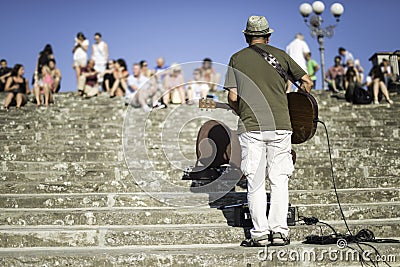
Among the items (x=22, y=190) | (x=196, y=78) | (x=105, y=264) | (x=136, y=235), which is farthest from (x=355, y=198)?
(x=196, y=78)

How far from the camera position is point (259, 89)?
4359mm

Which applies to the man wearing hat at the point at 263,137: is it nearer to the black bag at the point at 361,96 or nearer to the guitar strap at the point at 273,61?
the guitar strap at the point at 273,61

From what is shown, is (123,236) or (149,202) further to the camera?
(149,202)

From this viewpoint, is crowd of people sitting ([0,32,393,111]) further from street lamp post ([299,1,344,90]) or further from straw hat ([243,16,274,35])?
straw hat ([243,16,274,35])

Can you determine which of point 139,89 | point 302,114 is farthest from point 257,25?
point 139,89

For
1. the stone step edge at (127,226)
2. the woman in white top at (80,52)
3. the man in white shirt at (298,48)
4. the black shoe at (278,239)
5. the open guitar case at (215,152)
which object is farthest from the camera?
the woman in white top at (80,52)

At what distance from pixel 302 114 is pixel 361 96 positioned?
8.39 m

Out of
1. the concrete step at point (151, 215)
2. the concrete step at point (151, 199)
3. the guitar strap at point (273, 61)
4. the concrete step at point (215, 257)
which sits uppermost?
the guitar strap at point (273, 61)

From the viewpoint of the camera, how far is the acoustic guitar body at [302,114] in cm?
454

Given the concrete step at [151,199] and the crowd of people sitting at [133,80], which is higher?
the crowd of people sitting at [133,80]

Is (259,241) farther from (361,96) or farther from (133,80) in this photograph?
(133,80)

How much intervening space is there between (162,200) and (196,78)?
6.68 m

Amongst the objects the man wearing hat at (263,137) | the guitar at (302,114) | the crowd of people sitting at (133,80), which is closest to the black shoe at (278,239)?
the man wearing hat at (263,137)

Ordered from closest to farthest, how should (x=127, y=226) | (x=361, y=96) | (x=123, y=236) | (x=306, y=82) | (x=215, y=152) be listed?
(x=306, y=82), (x=123, y=236), (x=127, y=226), (x=215, y=152), (x=361, y=96)
